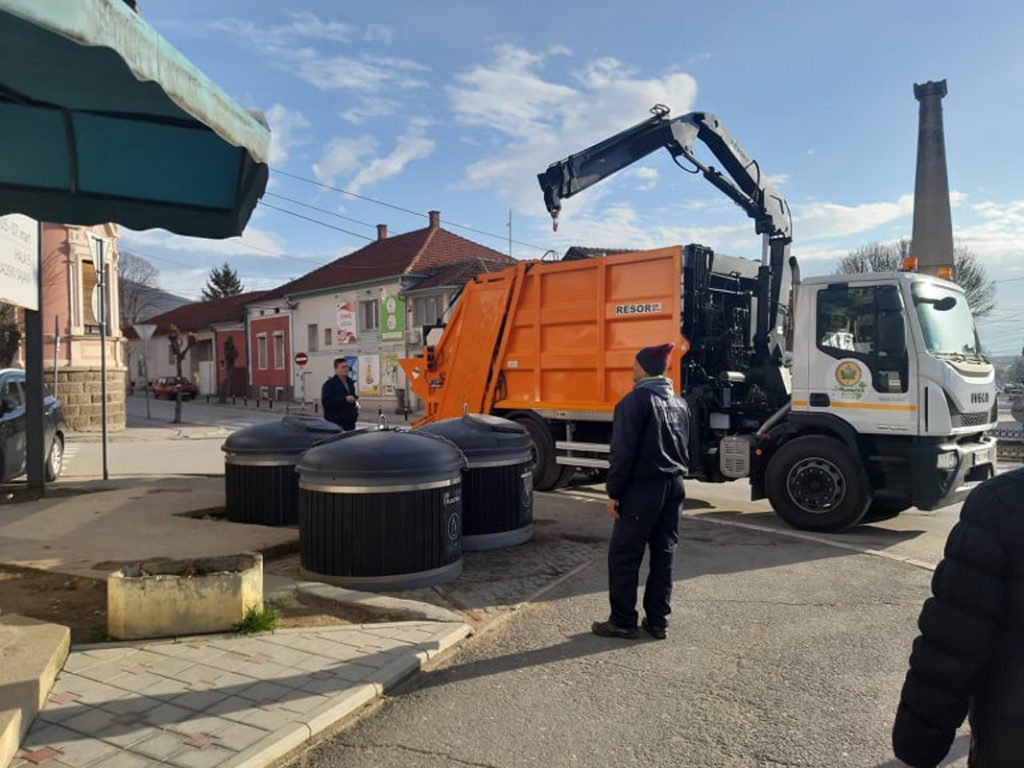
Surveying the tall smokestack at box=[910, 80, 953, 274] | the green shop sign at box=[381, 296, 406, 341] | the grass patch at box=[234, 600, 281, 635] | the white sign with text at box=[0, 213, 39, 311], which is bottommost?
the grass patch at box=[234, 600, 281, 635]

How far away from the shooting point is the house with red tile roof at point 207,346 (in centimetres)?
4650

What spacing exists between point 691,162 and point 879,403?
4522 mm

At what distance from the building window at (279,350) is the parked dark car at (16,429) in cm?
3047

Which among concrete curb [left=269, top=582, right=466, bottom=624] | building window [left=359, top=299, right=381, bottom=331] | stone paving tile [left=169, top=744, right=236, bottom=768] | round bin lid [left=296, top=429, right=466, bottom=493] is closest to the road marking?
round bin lid [left=296, top=429, right=466, bottom=493]

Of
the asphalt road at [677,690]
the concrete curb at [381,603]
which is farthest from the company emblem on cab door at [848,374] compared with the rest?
the concrete curb at [381,603]

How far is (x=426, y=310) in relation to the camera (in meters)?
33.4

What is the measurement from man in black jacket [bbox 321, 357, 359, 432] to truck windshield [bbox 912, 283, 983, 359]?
23.0 ft

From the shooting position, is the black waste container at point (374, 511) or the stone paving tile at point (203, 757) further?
the black waste container at point (374, 511)

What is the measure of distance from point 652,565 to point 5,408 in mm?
9819

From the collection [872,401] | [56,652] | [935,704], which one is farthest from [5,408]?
[935,704]

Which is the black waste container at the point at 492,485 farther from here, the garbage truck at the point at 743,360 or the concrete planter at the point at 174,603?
the concrete planter at the point at 174,603

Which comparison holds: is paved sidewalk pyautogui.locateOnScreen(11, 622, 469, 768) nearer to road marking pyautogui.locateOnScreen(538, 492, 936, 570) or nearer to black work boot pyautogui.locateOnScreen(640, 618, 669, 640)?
black work boot pyautogui.locateOnScreen(640, 618, 669, 640)

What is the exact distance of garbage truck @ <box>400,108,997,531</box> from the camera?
7.72 m

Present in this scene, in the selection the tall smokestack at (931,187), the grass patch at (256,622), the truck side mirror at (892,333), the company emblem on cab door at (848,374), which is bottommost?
the grass patch at (256,622)
